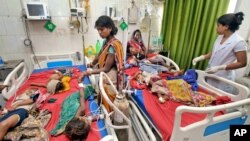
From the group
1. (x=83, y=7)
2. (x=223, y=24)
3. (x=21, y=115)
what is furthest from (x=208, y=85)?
(x=83, y=7)

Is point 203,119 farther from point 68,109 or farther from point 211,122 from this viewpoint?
point 68,109

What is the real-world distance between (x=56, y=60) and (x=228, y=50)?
8.96 ft

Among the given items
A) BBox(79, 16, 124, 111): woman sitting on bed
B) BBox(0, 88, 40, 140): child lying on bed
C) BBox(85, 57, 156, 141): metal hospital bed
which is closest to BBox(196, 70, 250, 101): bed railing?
BBox(85, 57, 156, 141): metal hospital bed

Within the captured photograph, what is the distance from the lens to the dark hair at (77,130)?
1.26 metres

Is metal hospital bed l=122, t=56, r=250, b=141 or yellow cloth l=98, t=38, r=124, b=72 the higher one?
yellow cloth l=98, t=38, r=124, b=72

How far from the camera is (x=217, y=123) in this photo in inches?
52.6

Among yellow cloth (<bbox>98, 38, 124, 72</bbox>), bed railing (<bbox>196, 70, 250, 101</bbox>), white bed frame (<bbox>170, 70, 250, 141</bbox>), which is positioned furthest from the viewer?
yellow cloth (<bbox>98, 38, 124, 72</bbox>)

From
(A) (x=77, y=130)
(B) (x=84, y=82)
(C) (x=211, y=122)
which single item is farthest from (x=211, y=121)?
(B) (x=84, y=82)

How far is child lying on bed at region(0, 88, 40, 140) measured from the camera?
1227 mm

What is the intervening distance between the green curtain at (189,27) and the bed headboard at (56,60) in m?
1.94

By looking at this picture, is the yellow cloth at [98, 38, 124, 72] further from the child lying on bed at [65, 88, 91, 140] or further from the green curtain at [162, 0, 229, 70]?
the green curtain at [162, 0, 229, 70]

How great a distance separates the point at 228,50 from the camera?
1.77 m

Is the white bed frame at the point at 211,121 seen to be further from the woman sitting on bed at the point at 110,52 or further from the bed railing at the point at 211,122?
the woman sitting on bed at the point at 110,52

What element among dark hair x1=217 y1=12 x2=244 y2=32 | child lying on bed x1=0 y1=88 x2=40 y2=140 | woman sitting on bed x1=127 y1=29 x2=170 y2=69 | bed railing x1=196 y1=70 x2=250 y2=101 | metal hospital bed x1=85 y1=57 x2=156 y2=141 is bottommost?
metal hospital bed x1=85 y1=57 x2=156 y2=141
